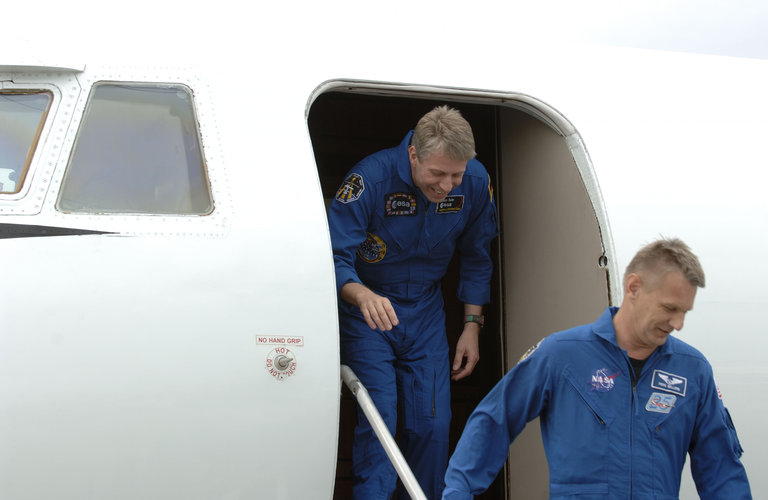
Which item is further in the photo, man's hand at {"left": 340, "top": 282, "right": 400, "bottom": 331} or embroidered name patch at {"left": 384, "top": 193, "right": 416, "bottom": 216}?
embroidered name patch at {"left": 384, "top": 193, "right": 416, "bottom": 216}

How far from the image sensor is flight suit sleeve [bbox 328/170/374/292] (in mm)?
3254

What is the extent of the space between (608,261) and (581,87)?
32.0 inches

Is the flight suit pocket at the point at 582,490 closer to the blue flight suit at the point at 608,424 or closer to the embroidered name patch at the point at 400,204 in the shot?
the blue flight suit at the point at 608,424

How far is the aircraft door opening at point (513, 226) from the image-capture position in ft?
11.3

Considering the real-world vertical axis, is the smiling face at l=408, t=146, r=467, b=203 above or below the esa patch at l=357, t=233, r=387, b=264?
above

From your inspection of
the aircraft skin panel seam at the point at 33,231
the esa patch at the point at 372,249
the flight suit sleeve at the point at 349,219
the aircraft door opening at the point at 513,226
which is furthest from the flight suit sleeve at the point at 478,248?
the aircraft skin panel seam at the point at 33,231

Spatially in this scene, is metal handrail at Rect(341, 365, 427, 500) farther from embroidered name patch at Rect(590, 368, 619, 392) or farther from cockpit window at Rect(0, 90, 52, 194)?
cockpit window at Rect(0, 90, 52, 194)

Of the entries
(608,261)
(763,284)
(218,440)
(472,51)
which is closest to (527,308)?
(608,261)

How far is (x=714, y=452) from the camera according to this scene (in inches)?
90.2

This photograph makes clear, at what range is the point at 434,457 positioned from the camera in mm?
3439

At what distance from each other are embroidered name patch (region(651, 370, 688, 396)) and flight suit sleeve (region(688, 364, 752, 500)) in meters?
0.09

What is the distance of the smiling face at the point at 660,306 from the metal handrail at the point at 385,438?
0.91 meters

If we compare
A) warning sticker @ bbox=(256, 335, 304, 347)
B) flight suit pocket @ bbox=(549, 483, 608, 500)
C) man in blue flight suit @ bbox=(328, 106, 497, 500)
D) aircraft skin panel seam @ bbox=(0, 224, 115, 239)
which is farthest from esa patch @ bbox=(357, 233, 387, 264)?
flight suit pocket @ bbox=(549, 483, 608, 500)

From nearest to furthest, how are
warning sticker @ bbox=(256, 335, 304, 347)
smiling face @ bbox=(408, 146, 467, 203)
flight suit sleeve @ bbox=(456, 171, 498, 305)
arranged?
warning sticker @ bbox=(256, 335, 304, 347)
smiling face @ bbox=(408, 146, 467, 203)
flight suit sleeve @ bbox=(456, 171, 498, 305)
